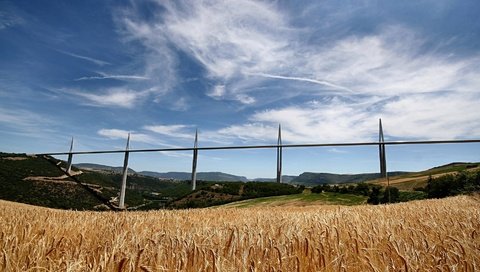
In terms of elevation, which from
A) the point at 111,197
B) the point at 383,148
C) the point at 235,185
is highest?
the point at 383,148

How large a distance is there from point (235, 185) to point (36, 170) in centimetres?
8402

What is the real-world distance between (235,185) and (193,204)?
13109 millimetres

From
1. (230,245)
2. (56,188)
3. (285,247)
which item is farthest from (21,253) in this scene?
(56,188)

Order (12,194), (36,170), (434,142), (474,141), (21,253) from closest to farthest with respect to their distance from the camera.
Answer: (21,253)
(474,141)
(434,142)
(12,194)
(36,170)

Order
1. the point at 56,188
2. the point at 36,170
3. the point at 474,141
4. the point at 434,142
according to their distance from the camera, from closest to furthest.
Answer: the point at 474,141 < the point at 434,142 < the point at 56,188 < the point at 36,170

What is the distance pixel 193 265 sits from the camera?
2.95 meters

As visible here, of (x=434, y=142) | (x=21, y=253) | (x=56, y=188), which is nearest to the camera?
(x=21, y=253)

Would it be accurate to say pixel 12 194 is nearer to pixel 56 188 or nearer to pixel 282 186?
pixel 56 188

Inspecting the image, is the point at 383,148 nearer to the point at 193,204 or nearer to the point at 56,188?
the point at 193,204

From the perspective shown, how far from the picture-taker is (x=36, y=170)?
11425cm

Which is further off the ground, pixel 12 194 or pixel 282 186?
pixel 282 186

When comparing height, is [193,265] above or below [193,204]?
above

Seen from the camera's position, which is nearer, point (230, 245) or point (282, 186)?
point (230, 245)

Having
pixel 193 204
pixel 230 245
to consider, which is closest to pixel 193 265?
pixel 230 245
